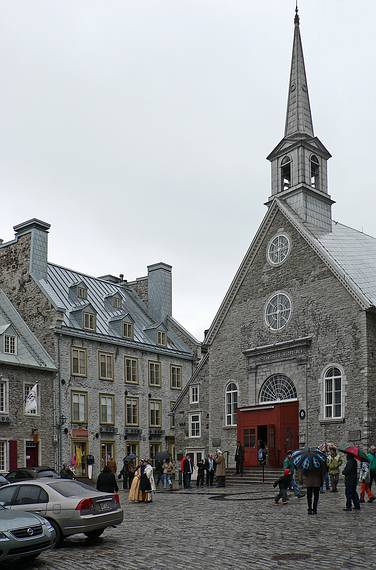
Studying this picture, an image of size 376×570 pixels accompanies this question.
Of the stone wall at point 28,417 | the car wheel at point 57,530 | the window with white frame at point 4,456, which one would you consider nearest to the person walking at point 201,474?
the stone wall at point 28,417

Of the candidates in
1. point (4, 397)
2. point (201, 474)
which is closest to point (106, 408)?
point (4, 397)

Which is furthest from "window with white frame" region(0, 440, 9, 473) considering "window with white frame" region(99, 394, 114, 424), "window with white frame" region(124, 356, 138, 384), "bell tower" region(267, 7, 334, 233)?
"bell tower" region(267, 7, 334, 233)

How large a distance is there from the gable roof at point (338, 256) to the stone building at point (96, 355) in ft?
24.3

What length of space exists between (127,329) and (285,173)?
47.2 ft

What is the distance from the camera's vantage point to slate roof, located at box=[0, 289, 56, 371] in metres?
37.2

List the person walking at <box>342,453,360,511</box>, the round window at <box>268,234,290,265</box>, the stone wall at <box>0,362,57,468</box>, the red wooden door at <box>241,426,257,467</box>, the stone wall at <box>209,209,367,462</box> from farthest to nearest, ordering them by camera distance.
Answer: the round window at <box>268,234,290,265</box>, the stone wall at <box>0,362,57,468</box>, the red wooden door at <box>241,426,257,467</box>, the stone wall at <box>209,209,367,462</box>, the person walking at <box>342,453,360,511</box>

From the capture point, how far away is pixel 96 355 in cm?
4269

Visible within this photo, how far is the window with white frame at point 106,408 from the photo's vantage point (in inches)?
1662

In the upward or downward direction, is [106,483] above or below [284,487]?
above

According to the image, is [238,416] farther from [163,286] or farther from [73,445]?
[163,286]

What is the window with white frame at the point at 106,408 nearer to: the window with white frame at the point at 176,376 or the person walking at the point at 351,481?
the window with white frame at the point at 176,376

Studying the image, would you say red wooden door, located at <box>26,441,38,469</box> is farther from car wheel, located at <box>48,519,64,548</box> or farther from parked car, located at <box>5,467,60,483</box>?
car wheel, located at <box>48,519,64,548</box>

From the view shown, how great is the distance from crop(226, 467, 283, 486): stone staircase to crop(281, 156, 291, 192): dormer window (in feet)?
50.6

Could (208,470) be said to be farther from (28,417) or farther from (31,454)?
(28,417)
